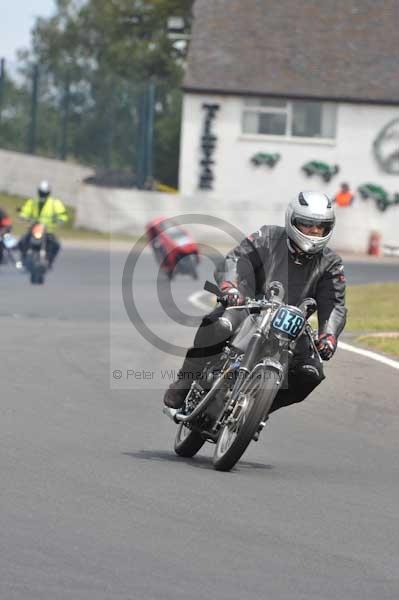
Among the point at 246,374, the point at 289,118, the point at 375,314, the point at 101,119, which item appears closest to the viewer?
the point at 246,374

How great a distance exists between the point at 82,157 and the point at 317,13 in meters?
8.27

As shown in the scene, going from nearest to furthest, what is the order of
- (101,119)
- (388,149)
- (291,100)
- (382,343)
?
1. (382,343)
2. (101,119)
3. (388,149)
4. (291,100)

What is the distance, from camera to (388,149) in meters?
46.0

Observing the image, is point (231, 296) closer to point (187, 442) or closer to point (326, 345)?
point (326, 345)

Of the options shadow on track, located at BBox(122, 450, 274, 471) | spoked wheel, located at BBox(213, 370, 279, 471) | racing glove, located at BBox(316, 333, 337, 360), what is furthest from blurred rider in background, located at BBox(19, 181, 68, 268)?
spoked wheel, located at BBox(213, 370, 279, 471)

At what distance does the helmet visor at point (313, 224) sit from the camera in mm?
8844

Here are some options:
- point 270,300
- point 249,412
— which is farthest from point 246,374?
point 270,300

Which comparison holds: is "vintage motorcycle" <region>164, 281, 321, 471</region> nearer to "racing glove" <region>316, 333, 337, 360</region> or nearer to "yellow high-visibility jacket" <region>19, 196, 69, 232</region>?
"racing glove" <region>316, 333, 337, 360</region>

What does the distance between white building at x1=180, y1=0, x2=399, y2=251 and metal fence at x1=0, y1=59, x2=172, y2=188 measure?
1238mm

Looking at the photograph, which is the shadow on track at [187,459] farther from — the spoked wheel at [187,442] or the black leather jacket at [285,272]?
the black leather jacket at [285,272]

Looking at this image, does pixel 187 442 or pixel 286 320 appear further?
pixel 187 442

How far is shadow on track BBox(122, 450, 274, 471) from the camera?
901cm

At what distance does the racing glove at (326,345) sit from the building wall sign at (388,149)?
37589 mm

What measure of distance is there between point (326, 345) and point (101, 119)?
3712 cm
